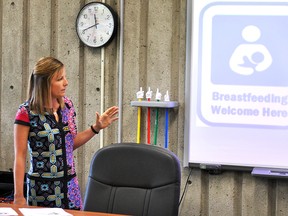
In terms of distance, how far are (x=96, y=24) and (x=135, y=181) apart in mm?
1857

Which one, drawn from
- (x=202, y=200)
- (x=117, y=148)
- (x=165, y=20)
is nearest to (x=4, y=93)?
(x=165, y=20)

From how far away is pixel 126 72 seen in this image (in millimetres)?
4043


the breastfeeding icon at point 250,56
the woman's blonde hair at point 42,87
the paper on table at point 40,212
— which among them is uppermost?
the breastfeeding icon at point 250,56

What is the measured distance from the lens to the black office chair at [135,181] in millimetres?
2465

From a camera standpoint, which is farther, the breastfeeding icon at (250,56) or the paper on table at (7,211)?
the breastfeeding icon at (250,56)

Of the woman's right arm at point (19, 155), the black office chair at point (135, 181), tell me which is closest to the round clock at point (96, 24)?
the woman's right arm at point (19, 155)

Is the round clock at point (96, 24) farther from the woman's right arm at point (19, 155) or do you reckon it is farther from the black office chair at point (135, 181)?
the black office chair at point (135, 181)

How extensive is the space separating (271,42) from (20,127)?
1824 millimetres

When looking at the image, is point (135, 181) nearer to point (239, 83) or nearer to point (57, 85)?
point (57, 85)

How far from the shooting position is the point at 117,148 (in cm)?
260

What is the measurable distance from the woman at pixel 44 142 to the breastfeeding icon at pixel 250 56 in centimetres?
137

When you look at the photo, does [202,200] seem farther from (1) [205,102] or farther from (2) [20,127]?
(2) [20,127]

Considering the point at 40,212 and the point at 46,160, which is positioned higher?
the point at 46,160

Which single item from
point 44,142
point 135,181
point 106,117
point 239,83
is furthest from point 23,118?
point 239,83
